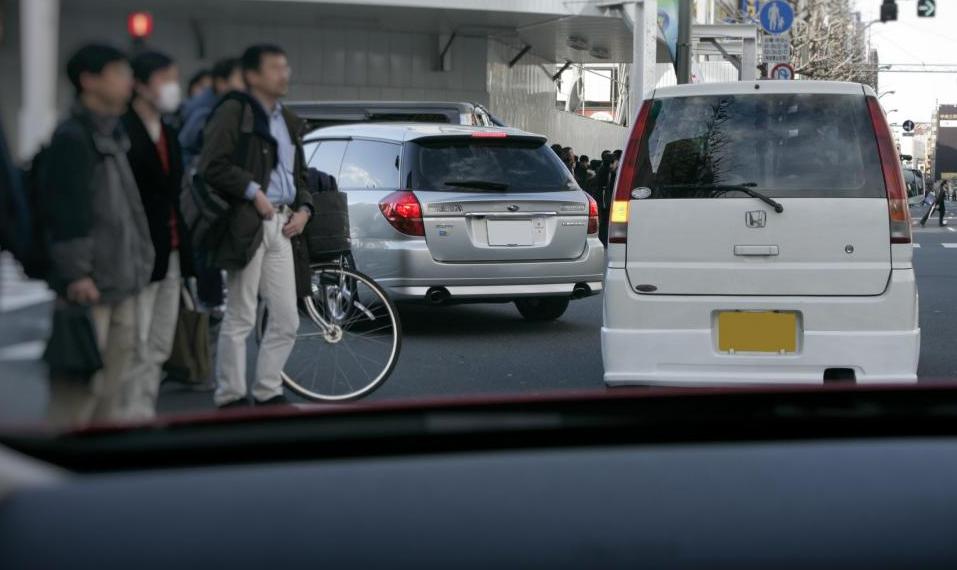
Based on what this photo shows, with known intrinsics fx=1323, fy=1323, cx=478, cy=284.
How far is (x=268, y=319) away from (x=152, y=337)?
2.45 m

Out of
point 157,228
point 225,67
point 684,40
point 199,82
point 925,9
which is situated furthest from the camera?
point 925,9

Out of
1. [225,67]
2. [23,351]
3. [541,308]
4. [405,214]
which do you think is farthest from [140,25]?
[541,308]

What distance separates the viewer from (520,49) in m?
34.9

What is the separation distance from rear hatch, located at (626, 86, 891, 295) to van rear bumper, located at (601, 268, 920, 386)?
0.06 meters

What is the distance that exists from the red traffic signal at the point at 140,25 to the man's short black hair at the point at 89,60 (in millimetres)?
72

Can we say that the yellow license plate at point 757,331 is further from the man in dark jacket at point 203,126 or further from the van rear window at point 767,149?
the man in dark jacket at point 203,126

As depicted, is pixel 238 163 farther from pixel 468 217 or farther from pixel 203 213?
pixel 468 217

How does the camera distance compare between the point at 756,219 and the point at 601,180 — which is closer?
the point at 756,219

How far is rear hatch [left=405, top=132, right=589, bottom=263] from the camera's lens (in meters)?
9.06

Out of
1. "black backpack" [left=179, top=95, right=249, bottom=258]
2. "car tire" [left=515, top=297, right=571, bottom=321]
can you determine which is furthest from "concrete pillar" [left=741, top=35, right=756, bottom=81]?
"black backpack" [left=179, top=95, right=249, bottom=258]

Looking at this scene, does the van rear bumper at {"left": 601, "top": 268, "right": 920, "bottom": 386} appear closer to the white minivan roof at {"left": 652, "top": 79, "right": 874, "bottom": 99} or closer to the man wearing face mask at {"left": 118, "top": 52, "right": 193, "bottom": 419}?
the white minivan roof at {"left": 652, "top": 79, "right": 874, "bottom": 99}

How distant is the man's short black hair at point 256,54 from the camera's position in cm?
557

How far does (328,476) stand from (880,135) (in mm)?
5123

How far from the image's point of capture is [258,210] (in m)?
5.70
